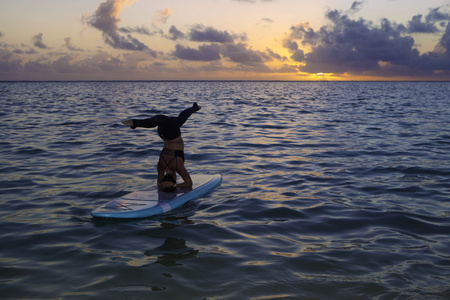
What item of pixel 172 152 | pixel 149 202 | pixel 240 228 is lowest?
pixel 240 228

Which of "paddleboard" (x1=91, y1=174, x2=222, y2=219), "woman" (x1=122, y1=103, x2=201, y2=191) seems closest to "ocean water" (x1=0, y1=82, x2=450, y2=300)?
"paddleboard" (x1=91, y1=174, x2=222, y2=219)

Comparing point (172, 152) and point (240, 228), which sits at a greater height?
point (172, 152)

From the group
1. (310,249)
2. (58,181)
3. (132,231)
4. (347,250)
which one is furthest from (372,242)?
(58,181)

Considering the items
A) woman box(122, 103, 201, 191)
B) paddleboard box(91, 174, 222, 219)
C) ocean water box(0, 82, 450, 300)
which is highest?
woman box(122, 103, 201, 191)

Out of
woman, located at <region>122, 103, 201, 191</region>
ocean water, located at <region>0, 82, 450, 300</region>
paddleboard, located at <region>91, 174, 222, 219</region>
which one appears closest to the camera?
ocean water, located at <region>0, 82, 450, 300</region>

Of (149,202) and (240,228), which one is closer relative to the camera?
(240,228)

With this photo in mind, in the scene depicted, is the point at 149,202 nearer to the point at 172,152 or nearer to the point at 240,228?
the point at 172,152

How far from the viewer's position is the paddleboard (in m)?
6.54

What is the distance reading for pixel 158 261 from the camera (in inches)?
197

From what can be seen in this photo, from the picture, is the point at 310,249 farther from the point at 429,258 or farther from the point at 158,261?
the point at 158,261

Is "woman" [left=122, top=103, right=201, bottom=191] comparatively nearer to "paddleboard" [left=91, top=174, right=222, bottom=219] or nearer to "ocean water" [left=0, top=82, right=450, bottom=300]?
"paddleboard" [left=91, top=174, right=222, bottom=219]

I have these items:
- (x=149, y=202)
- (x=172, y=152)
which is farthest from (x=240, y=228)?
(x=172, y=152)

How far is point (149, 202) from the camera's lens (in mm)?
7094

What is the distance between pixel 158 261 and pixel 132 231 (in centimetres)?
125
